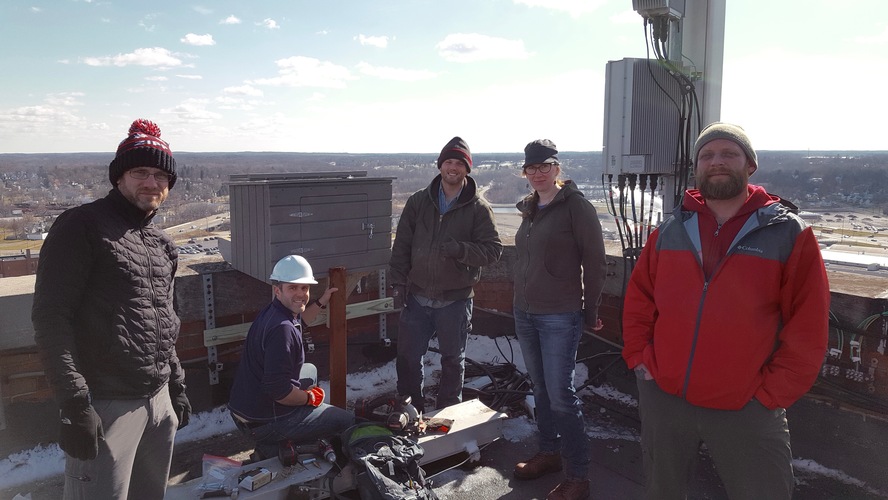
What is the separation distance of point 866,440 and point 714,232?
7.55ft

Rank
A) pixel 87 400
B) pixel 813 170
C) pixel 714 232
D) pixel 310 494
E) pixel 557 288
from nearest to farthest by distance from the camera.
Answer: pixel 87 400
pixel 714 232
pixel 310 494
pixel 557 288
pixel 813 170

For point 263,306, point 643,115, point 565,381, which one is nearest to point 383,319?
point 263,306

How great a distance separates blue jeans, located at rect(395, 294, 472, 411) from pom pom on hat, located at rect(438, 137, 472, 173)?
3.15 ft

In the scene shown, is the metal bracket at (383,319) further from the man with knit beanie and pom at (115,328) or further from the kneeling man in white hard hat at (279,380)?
the man with knit beanie and pom at (115,328)

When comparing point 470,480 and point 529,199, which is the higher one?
point 529,199

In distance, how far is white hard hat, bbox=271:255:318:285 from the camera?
10.7 ft

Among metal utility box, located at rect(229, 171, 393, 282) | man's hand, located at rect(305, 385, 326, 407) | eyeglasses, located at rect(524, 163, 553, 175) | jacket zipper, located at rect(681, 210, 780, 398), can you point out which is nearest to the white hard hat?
metal utility box, located at rect(229, 171, 393, 282)

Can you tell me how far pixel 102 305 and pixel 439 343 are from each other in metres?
2.24

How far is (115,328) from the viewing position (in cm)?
223

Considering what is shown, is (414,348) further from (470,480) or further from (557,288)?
(557,288)

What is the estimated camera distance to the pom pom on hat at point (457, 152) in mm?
3863

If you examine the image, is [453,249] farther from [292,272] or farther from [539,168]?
[292,272]

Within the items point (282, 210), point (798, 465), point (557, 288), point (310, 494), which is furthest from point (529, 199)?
point (798, 465)

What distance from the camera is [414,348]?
4.05 m
